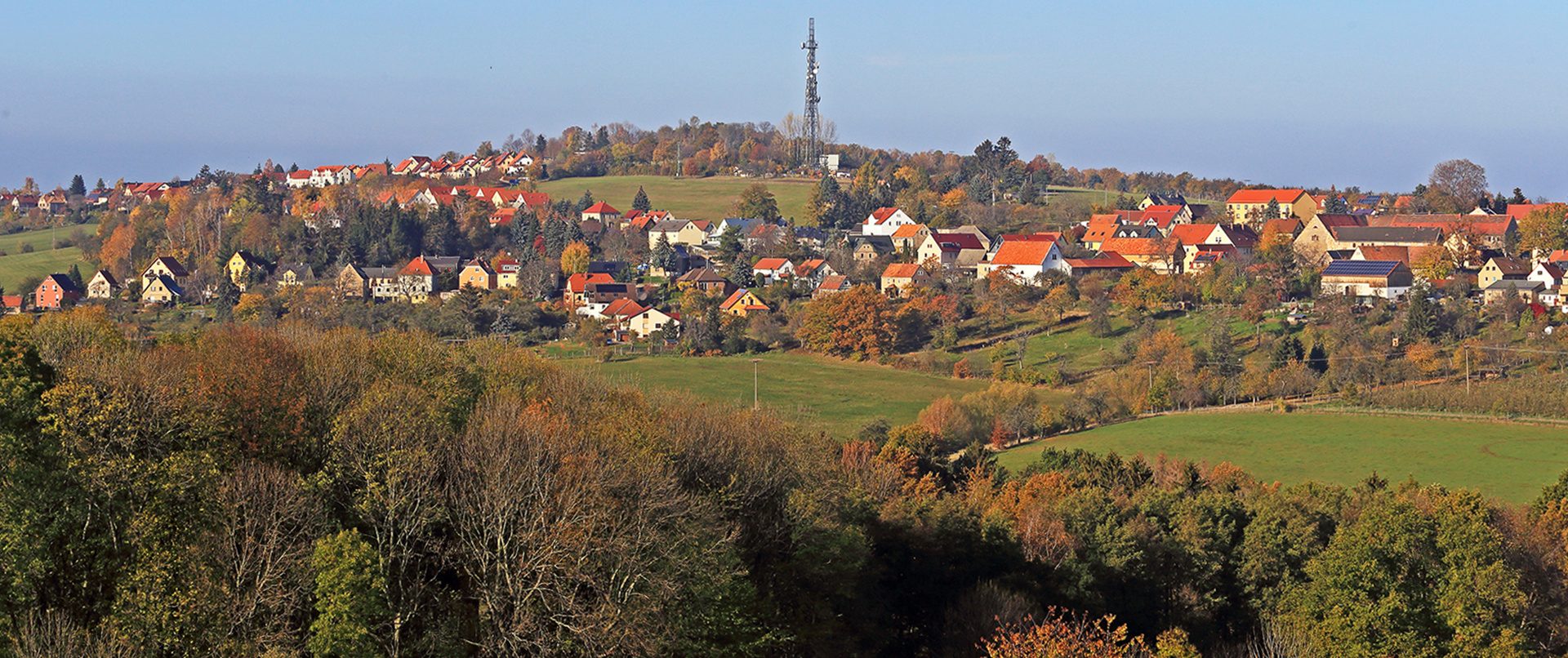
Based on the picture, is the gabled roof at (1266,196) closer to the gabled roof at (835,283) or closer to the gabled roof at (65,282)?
the gabled roof at (835,283)

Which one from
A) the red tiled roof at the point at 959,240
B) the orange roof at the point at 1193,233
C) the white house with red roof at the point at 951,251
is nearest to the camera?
the orange roof at the point at 1193,233

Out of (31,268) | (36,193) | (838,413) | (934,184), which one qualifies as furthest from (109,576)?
(36,193)

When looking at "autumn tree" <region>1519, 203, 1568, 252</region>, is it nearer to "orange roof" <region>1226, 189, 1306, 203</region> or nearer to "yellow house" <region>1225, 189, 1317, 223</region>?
"yellow house" <region>1225, 189, 1317, 223</region>

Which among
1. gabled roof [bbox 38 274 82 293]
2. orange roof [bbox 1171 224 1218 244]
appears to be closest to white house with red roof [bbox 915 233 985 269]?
orange roof [bbox 1171 224 1218 244]

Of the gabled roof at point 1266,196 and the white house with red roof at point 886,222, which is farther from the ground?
the gabled roof at point 1266,196

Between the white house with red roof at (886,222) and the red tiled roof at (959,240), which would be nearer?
the red tiled roof at (959,240)

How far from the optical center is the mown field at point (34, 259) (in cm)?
7850

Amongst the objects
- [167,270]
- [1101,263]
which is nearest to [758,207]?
[1101,263]

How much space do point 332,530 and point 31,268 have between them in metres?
72.9

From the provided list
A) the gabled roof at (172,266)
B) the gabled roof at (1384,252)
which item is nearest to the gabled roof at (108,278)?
the gabled roof at (172,266)

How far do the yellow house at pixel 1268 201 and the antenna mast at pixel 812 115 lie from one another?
3710 centimetres

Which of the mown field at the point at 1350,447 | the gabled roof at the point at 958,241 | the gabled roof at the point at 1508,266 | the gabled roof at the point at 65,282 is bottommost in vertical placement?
the mown field at the point at 1350,447

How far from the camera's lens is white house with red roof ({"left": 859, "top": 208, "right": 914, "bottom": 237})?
89.4 m

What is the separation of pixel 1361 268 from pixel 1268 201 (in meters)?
25.3
